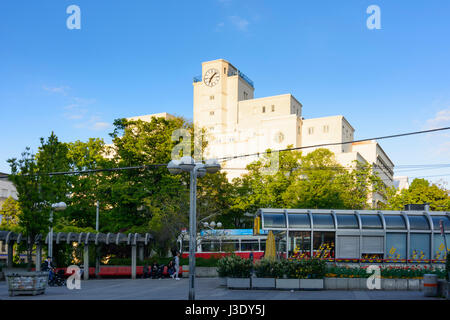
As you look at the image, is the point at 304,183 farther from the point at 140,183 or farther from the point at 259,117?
the point at 259,117

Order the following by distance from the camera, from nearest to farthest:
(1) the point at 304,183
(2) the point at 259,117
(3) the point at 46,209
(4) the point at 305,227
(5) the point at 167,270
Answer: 1. (3) the point at 46,209
2. (4) the point at 305,227
3. (5) the point at 167,270
4. (1) the point at 304,183
5. (2) the point at 259,117

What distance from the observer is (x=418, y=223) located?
27672 mm

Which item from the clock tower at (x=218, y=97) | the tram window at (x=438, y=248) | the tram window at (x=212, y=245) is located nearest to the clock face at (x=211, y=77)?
the clock tower at (x=218, y=97)

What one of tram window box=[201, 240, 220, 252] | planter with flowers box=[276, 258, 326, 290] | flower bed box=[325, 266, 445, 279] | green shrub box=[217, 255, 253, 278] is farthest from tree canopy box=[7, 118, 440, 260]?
flower bed box=[325, 266, 445, 279]

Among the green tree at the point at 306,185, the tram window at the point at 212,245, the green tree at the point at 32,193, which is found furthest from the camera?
the green tree at the point at 306,185

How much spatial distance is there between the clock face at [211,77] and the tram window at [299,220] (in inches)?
2627

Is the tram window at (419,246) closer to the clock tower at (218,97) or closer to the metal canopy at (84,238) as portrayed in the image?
the metal canopy at (84,238)

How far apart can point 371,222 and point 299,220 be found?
417 centimetres

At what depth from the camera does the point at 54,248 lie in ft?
119

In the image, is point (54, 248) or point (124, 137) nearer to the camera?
point (54, 248)

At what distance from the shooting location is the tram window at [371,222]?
27.2 meters

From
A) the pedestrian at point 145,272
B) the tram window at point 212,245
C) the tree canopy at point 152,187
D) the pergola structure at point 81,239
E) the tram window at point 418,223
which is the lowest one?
the pedestrian at point 145,272
